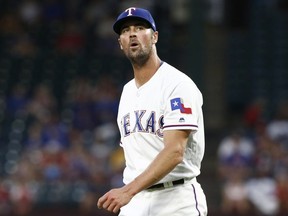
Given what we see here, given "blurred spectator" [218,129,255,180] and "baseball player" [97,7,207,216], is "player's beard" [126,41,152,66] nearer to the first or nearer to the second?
"baseball player" [97,7,207,216]

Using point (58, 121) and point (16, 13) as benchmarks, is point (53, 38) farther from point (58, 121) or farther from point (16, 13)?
point (58, 121)

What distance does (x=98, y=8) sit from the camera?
53.4 ft

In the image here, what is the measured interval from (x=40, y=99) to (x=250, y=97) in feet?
12.4

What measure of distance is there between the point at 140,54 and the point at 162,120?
14.5 inches

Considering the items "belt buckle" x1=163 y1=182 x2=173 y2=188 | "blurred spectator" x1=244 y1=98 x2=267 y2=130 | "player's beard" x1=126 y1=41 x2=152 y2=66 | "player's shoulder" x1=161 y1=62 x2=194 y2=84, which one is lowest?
"belt buckle" x1=163 y1=182 x2=173 y2=188

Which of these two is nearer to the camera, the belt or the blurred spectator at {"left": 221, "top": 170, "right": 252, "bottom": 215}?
the belt

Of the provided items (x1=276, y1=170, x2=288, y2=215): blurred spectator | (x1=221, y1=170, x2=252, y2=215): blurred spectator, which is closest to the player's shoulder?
(x1=221, y1=170, x2=252, y2=215): blurred spectator

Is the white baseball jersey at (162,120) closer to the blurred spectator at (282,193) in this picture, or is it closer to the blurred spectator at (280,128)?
the blurred spectator at (282,193)

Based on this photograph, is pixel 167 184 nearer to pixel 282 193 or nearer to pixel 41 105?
pixel 282 193

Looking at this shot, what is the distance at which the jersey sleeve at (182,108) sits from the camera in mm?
4285

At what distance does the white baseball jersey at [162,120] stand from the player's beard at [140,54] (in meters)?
0.13

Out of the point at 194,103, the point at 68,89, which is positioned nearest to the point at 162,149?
the point at 194,103

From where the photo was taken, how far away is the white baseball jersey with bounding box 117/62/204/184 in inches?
171

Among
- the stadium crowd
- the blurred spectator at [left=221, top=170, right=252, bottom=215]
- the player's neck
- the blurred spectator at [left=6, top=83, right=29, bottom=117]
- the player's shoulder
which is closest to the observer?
the player's shoulder
